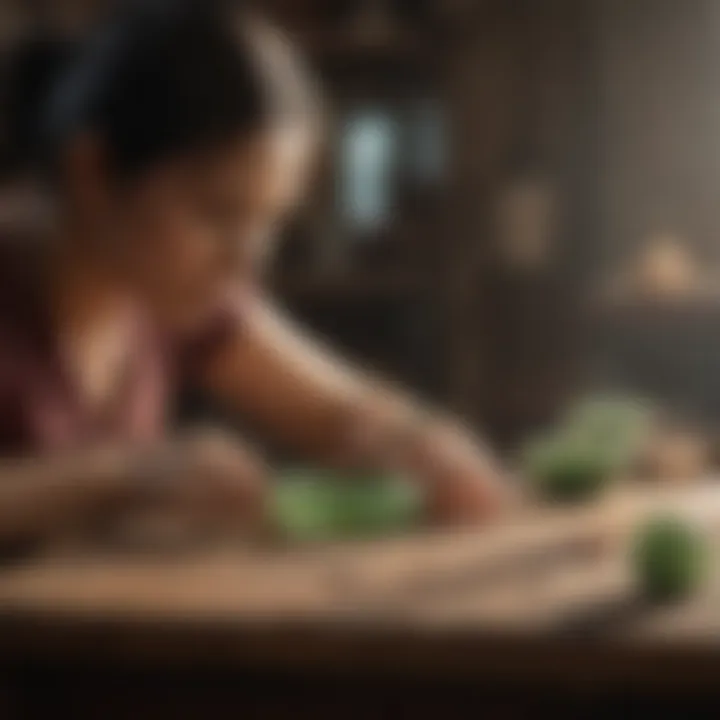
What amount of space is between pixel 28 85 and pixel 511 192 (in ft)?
0.80

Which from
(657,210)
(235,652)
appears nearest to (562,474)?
(657,210)

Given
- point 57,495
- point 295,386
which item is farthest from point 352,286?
point 57,495

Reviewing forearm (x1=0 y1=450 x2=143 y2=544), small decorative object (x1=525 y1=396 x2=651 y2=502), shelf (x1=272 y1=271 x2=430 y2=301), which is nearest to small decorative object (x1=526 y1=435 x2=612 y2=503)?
small decorative object (x1=525 y1=396 x2=651 y2=502)

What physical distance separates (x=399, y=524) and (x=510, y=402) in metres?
0.08

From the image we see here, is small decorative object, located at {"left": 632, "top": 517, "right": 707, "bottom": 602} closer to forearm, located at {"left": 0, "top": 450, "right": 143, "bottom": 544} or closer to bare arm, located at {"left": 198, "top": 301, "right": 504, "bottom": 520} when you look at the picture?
bare arm, located at {"left": 198, "top": 301, "right": 504, "bottom": 520}

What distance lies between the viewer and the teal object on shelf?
67 cm

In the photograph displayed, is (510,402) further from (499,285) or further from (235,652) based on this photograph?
(235,652)

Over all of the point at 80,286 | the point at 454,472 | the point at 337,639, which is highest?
the point at 80,286

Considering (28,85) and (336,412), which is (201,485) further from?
(28,85)

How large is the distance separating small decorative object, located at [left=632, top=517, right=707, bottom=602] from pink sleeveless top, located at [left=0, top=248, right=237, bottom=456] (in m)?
0.25

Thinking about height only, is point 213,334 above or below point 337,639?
above

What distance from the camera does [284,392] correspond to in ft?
2.47

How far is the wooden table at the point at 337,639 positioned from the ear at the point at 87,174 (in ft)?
0.63

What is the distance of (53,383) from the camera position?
0.73 meters
